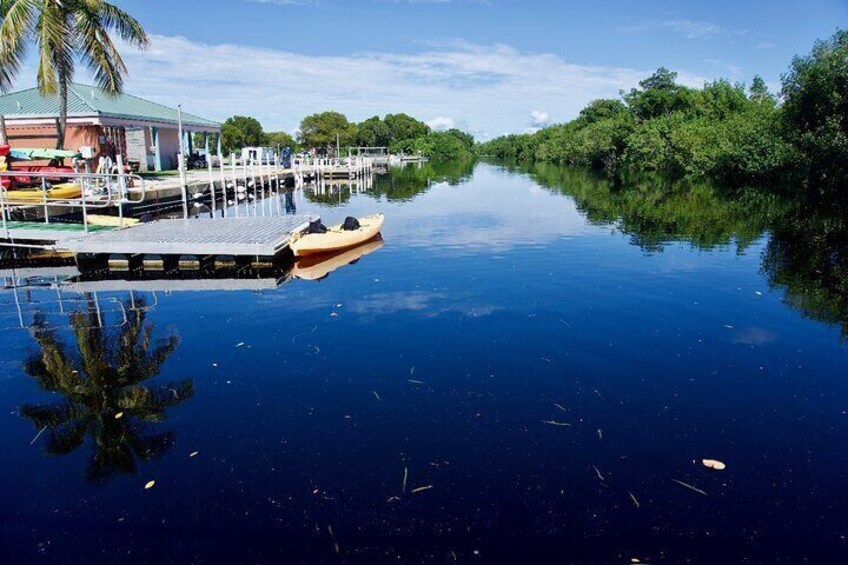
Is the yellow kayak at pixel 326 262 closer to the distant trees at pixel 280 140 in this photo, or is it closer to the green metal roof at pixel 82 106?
the green metal roof at pixel 82 106

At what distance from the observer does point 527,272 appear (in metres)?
14.9

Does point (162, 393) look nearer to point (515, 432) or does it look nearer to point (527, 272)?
point (515, 432)

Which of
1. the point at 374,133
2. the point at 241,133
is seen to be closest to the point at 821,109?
the point at 241,133

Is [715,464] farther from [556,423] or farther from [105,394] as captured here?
[105,394]

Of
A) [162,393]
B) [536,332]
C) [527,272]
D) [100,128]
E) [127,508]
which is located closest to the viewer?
[127,508]

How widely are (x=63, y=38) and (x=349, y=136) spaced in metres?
71.2

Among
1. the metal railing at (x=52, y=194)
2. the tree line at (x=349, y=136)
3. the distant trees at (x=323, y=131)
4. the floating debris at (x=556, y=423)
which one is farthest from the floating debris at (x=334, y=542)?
the distant trees at (x=323, y=131)

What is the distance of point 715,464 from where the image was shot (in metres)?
6.08

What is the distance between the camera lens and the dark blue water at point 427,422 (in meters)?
5.02

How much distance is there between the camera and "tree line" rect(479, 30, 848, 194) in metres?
28.4

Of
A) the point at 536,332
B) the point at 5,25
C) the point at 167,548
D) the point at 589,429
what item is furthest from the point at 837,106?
the point at 5,25

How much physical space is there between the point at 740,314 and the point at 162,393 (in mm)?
10487

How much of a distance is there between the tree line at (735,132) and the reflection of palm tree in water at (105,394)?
30504 millimetres

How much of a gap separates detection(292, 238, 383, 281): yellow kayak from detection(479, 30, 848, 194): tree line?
2357 cm
